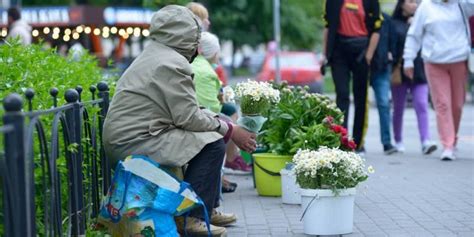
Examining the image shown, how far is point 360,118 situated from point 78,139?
692 cm

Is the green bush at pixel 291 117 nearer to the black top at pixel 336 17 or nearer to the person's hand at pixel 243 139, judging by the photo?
the person's hand at pixel 243 139

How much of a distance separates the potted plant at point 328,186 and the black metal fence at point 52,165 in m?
1.35

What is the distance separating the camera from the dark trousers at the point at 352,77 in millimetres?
11859

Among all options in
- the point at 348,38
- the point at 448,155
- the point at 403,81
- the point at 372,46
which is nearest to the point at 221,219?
the point at 448,155

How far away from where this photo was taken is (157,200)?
19.5 feet

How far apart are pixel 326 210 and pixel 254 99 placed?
109cm

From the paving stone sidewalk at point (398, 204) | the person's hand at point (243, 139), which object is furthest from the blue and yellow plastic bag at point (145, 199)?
the paving stone sidewalk at point (398, 204)

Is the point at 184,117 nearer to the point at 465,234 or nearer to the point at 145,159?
the point at 145,159

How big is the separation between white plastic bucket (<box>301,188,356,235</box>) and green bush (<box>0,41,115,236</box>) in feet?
4.67

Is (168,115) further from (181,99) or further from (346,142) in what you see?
(346,142)

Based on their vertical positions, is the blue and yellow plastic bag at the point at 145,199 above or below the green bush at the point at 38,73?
below

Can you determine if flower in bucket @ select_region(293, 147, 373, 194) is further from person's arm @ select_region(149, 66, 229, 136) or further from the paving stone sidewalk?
person's arm @ select_region(149, 66, 229, 136)

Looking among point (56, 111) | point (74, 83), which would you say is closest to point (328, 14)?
point (74, 83)

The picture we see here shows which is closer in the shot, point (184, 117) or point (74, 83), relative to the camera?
point (184, 117)
